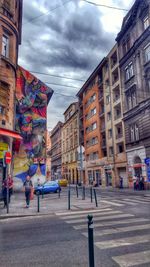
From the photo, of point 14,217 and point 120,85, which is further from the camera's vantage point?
point 120,85

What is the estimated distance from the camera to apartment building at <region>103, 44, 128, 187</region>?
115 feet

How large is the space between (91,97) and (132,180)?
26.2m

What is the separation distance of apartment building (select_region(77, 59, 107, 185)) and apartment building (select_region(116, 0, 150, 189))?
10.6 m

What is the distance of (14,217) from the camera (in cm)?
997

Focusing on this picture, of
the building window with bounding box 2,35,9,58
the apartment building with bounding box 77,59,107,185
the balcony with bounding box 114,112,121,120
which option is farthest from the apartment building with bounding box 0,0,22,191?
the apartment building with bounding box 77,59,107,185

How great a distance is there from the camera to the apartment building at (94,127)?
4416 centimetres

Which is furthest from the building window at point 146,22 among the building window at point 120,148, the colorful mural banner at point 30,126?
the building window at point 120,148

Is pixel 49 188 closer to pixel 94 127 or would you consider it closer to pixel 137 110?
pixel 137 110

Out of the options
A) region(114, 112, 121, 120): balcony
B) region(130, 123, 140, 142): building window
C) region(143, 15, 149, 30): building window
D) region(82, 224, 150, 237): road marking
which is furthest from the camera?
region(114, 112, 121, 120): balcony

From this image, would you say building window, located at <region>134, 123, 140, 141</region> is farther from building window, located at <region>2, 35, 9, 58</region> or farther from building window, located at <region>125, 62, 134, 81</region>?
building window, located at <region>2, 35, 9, 58</region>

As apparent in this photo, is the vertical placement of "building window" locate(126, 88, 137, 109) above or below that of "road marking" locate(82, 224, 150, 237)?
above

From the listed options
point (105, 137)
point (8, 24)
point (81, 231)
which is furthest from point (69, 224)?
point (105, 137)

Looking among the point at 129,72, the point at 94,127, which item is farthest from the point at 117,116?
the point at 94,127

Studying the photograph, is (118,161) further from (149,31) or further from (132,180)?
(149,31)
